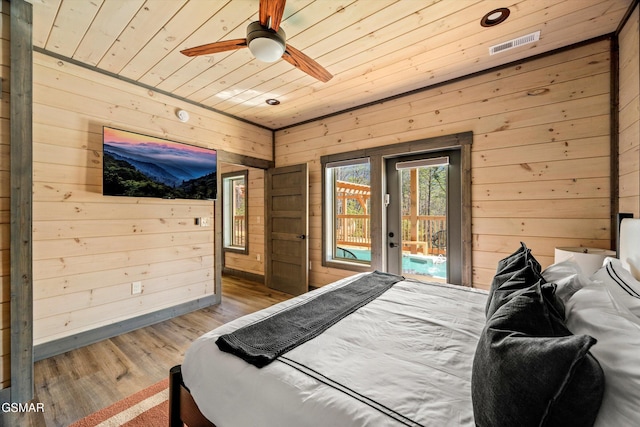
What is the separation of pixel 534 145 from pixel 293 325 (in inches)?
109

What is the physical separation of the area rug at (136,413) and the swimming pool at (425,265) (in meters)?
2.83

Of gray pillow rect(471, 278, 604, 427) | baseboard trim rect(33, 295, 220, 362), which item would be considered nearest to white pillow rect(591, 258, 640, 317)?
gray pillow rect(471, 278, 604, 427)

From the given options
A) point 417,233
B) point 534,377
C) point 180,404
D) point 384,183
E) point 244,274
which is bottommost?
point 244,274

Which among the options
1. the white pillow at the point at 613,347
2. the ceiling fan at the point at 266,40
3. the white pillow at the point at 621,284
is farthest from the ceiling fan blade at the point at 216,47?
the white pillow at the point at 621,284

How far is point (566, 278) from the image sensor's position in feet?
4.38

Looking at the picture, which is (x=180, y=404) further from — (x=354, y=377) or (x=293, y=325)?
(x=354, y=377)

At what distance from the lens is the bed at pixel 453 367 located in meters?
0.62

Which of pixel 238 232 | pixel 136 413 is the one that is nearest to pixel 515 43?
pixel 136 413

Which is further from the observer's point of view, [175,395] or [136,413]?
[136,413]

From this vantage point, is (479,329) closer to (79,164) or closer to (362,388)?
(362,388)

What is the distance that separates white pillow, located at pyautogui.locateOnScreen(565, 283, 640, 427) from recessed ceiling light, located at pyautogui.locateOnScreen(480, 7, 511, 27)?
6.59 ft

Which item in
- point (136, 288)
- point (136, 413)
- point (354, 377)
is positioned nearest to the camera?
point (354, 377)

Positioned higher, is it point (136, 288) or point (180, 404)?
point (136, 288)

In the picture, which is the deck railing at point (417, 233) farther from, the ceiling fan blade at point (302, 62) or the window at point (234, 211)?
the window at point (234, 211)
